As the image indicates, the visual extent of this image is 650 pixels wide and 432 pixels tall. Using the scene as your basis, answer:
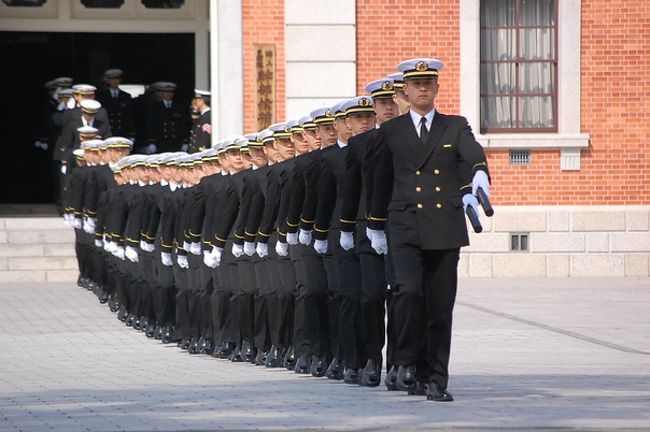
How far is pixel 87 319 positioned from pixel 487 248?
260 inches

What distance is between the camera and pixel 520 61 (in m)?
24.7

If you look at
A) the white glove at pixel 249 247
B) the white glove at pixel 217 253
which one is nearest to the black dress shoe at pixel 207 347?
the white glove at pixel 217 253

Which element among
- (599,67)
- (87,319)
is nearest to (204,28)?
(599,67)

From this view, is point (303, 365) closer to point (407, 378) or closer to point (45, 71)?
point (407, 378)

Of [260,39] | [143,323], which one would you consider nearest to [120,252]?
[143,323]

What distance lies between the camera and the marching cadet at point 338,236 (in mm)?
12289

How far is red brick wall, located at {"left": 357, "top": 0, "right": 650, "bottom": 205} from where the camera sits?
24.3m

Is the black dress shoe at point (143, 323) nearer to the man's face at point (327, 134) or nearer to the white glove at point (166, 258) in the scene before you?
the white glove at point (166, 258)

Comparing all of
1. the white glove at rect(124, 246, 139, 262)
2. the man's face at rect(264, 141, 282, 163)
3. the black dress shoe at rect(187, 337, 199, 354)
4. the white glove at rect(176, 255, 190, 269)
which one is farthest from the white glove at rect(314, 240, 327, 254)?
the white glove at rect(124, 246, 139, 262)

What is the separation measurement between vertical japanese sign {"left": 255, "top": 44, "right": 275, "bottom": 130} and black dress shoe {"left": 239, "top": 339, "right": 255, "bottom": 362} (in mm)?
9515

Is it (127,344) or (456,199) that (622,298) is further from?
(456,199)

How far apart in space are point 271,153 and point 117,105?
1502 cm

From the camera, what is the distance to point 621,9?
24391mm

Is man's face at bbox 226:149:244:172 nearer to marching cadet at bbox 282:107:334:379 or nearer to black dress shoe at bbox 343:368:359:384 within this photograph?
marching cadet at bbox 282:107:334:379
